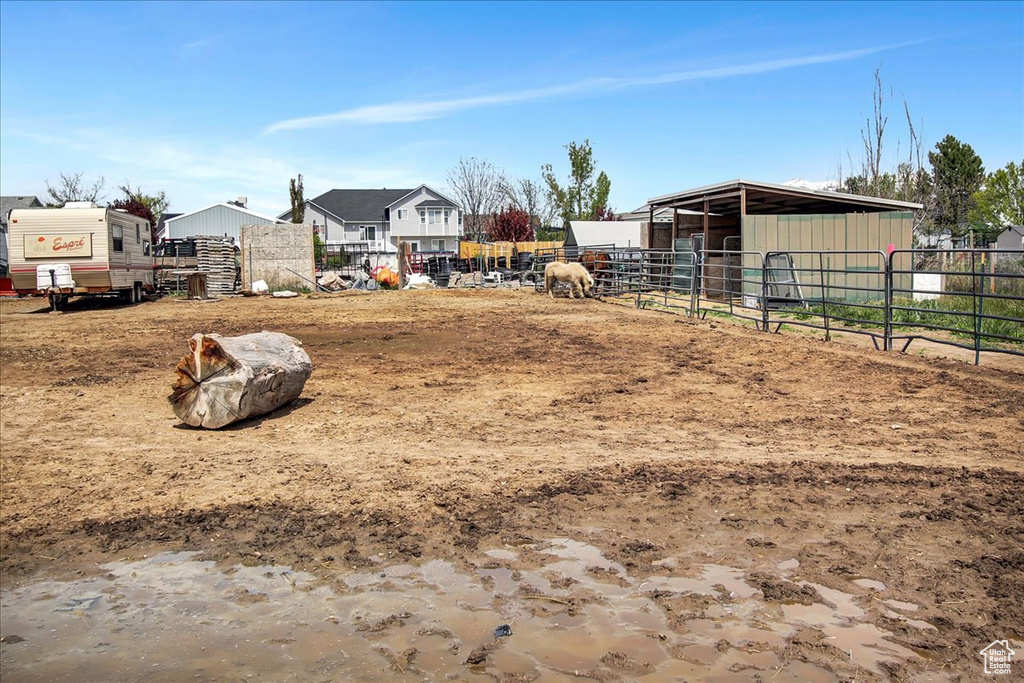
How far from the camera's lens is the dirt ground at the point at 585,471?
4.46 metres

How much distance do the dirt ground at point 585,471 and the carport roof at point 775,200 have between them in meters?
10.4

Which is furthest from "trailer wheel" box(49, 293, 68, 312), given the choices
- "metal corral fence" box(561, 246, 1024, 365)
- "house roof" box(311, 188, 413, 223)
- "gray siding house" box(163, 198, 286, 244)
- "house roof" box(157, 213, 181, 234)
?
"house roof" box(311, 188, 413, 223)

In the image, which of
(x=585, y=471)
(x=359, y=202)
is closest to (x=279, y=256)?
(x=585, y=471)

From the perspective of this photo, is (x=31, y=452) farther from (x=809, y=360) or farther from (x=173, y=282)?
(x=173, y=282)

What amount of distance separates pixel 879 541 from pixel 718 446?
218 centimetres

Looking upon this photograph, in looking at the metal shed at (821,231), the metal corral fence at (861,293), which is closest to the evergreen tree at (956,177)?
the metal corral fence at (861,293)

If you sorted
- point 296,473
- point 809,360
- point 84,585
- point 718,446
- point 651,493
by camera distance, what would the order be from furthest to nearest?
1. point 809,360
2. point 718,446
3. point 296,473
4. point 651,493
5. point 84,585

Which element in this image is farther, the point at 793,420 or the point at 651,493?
the point at 793,420

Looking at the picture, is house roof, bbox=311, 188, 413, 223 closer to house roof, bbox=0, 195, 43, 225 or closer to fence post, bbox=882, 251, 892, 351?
house roof, bbox=0, 195, 43, 225

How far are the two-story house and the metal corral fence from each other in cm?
4349

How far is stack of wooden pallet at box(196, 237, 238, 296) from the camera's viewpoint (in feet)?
98.7

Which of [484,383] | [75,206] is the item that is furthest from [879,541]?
[75,206]

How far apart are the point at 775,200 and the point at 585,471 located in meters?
18.9

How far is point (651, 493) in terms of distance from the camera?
5461 mm
